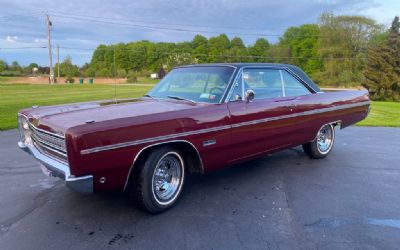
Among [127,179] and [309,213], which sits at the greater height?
[127,179]

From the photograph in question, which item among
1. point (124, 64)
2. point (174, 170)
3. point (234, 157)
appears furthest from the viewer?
point (124, 64)

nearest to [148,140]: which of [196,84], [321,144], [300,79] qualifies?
[196,84]

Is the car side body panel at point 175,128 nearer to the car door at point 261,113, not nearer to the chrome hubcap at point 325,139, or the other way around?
the car door at point 261,113

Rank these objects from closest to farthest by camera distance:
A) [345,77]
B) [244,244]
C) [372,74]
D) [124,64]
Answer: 1. [244,244]
2. [372,74]
3. [345,77]
4. [124,64]

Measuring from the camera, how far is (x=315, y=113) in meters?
5.43

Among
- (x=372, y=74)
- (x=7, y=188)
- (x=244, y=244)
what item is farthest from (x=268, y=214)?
(x=372, y=74)

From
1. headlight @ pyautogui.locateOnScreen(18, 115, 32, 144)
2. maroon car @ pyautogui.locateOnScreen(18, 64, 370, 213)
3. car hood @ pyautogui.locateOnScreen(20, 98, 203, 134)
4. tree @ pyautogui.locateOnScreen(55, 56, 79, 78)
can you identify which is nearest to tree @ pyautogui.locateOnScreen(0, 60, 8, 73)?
tree @ pyautogui.locateOnScreen(55, 56, 79, 78)

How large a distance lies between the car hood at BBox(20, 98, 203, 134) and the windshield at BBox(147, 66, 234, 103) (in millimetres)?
255

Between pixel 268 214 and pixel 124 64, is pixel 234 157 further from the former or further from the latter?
pixel 124 64

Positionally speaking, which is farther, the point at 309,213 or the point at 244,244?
the point at 309,213

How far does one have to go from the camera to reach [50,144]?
3436 mm

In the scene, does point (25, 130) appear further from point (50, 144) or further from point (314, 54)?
point (314, 54)

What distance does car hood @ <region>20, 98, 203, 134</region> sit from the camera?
10.6 feet

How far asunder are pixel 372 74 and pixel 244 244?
119 ft
